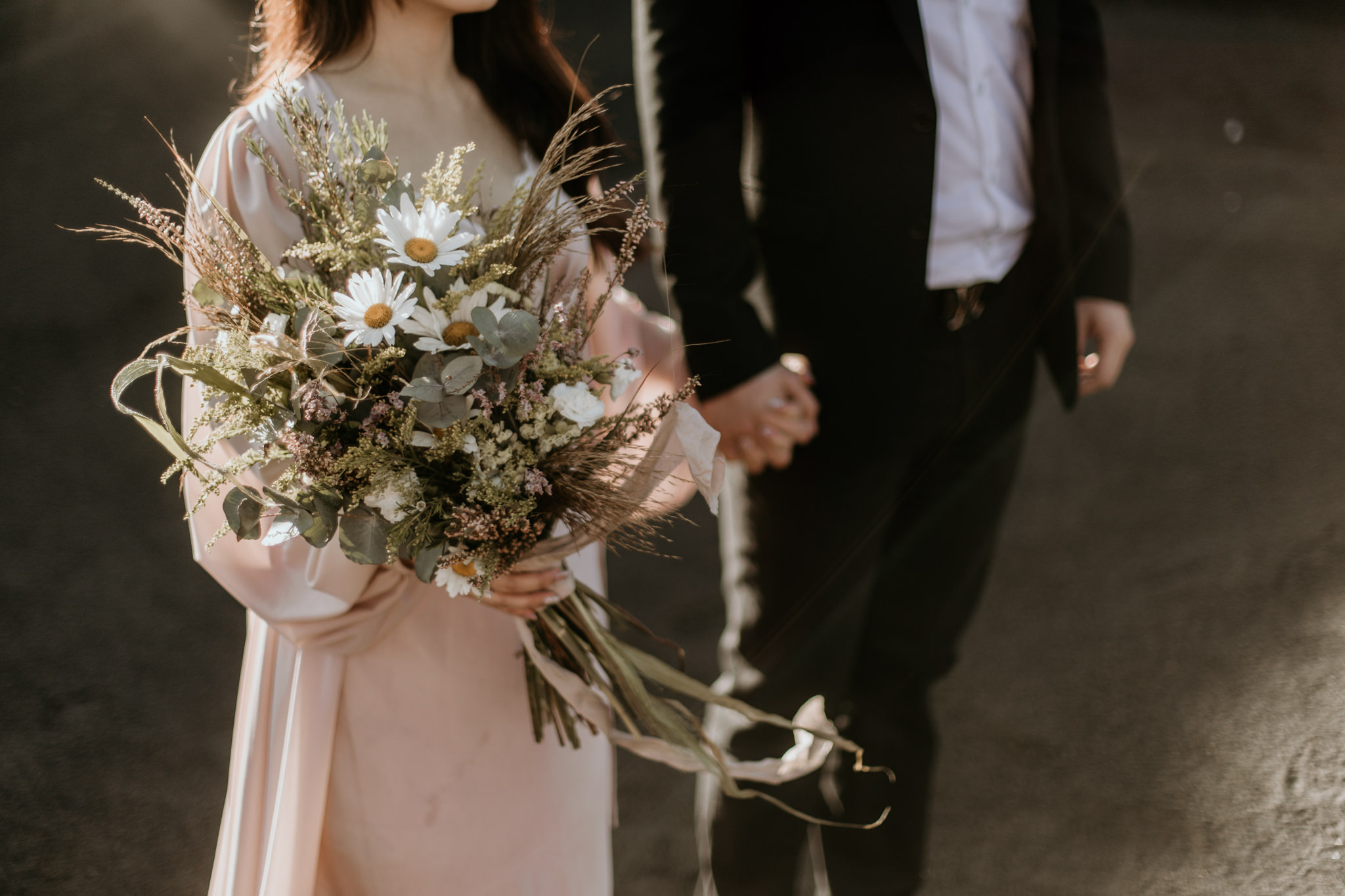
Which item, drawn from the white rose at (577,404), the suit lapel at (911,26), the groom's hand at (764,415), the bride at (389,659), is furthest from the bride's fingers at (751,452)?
the suit lapel at (911,26)

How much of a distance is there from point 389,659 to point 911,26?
81 cm

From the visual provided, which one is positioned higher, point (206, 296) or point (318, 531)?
point (206, 296)

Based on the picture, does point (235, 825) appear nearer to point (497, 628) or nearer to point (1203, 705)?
point (497, 628)

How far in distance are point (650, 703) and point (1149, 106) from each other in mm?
1922

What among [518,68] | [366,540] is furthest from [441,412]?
[518,68]

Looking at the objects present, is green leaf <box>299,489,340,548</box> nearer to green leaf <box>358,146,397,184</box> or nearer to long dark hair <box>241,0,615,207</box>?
green leaf <box>358,146,397,184</box>

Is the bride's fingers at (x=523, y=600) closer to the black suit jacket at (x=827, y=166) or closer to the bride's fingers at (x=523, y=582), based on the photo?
the bride's fingers at (x=523, y=582)

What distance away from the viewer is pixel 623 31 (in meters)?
2.53

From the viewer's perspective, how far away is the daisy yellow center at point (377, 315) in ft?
1.79

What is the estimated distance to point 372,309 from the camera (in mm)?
546

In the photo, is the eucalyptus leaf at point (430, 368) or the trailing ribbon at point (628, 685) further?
the trailing ribbon at point (628, 685)

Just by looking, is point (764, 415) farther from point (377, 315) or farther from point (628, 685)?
point (377, 315)

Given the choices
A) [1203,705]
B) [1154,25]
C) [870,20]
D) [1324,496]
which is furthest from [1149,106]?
[870,20]

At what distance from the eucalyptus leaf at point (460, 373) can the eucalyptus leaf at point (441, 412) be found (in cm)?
1
